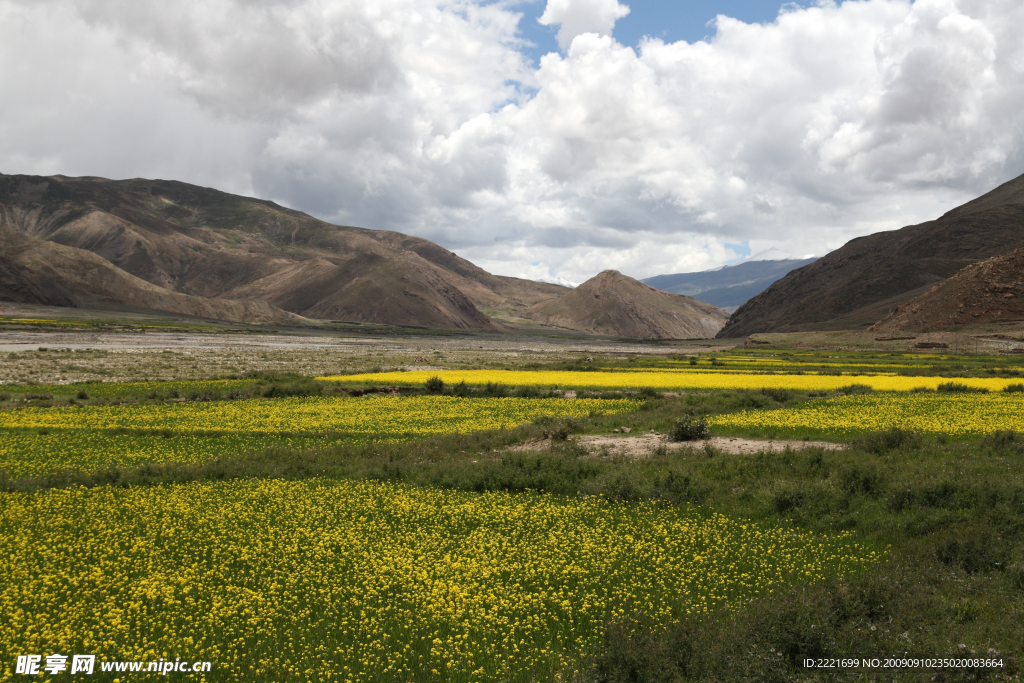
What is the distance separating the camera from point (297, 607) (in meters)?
9.85

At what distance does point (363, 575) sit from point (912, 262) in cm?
18882

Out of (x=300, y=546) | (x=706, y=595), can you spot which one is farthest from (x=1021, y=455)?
(x=300, y=546)

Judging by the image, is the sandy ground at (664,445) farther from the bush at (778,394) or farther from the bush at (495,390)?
the bush at (495,390)

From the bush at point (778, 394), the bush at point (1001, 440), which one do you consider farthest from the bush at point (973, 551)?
the bush at point (778, 394)

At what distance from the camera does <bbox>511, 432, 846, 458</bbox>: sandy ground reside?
21578 millimetres

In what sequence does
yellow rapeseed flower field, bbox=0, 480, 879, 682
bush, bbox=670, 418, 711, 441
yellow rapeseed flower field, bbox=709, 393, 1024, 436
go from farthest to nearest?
yellow rapeseed flower field, bbox=709, 393, 1024, 436, bush, bbox=670, 418, 711, 441, yellow rapeseed flower field, bbox=0, 480, 879, 682

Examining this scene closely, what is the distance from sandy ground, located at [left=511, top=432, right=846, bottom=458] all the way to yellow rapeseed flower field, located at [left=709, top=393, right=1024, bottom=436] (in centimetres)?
222

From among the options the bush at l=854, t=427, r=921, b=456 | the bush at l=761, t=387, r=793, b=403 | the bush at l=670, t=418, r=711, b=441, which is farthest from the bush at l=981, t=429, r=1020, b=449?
the bush at l=761, t=387, r=793, b=403

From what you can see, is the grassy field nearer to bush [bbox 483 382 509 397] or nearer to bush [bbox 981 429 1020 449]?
bush [bbox 981 429 1020 449]

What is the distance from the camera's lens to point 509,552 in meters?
12.0

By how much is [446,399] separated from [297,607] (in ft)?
90.7

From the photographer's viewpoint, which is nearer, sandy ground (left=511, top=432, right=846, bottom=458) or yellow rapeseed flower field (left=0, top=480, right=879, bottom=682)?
yellow rapeseed flower field (left=0, top=480, right=879, bottom=682)

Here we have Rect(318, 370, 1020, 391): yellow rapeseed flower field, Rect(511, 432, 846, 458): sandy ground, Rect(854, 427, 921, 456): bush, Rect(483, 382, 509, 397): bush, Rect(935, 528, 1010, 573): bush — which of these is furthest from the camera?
Rect(318, 370, 1020, 391): yellow rapeseed flower field

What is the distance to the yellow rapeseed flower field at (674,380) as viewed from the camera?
43.3 m
